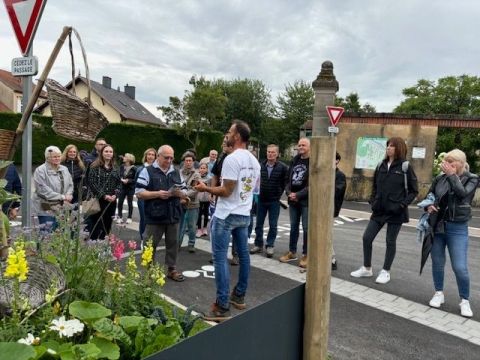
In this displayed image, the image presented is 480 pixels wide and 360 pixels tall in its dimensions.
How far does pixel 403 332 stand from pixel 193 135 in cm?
2937

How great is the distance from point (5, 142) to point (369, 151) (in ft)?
47.5

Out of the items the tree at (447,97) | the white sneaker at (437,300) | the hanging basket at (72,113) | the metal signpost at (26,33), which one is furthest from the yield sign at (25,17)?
the tree at (447,97)

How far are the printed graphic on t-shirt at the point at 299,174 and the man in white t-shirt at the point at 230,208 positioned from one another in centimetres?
210

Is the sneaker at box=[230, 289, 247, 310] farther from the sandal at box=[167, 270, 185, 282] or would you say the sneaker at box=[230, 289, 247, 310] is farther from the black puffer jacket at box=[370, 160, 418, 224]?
the black puffer jacket at box=[370, 160, 418, 224]

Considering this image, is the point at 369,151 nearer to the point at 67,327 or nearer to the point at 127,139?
the point at 67,327

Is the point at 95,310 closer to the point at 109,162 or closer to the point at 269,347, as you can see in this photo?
the point at 269,347

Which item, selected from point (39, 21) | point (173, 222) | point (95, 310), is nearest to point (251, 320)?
point (95, 310)

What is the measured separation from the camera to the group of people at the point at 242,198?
410cm

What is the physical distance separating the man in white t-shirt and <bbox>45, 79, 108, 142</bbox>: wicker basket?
190 cm

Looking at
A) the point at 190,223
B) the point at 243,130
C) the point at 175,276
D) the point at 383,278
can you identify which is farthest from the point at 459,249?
the point at 190,223

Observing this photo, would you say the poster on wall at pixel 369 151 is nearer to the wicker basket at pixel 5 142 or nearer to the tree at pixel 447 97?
the wicker basket at pixel 5 142

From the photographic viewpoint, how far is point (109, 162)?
6.22m

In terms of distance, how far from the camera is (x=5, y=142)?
1.99m

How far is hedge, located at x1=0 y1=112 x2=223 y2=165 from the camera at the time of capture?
782 inches
